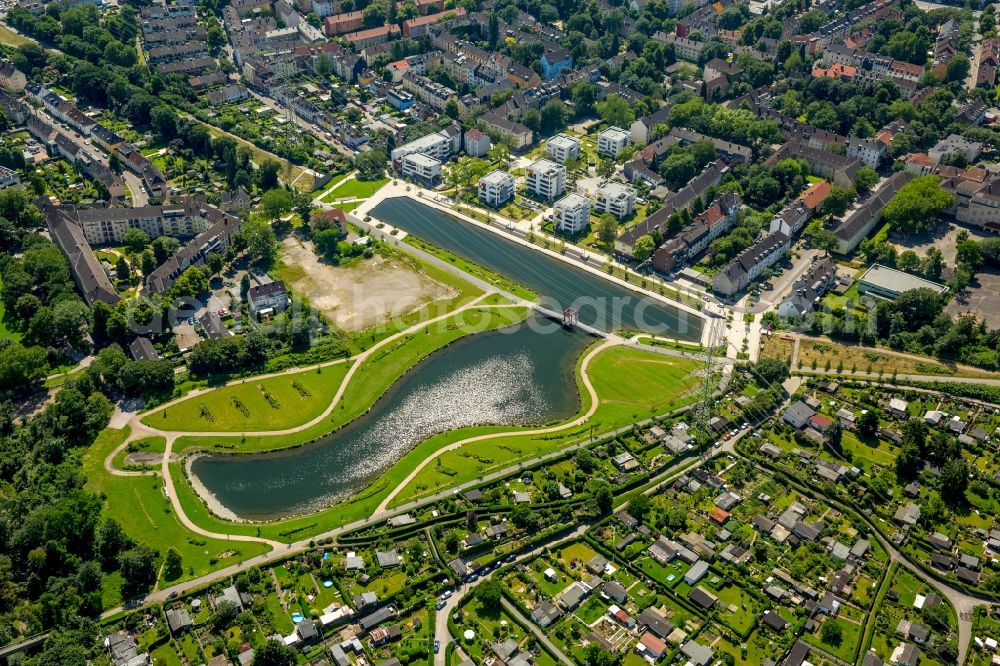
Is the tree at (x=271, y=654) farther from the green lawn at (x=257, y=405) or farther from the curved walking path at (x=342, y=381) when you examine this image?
the green lawn at (x=257, y=405)

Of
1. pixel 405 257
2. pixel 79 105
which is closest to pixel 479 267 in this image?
pixel 405 257

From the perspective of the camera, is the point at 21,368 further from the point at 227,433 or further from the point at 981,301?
the point at 981,301

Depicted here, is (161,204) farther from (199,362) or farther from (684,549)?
(684,549)

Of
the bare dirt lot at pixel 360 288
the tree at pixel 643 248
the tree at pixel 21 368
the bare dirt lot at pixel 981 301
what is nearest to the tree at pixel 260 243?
the bare dirt lot at pixel 360 288

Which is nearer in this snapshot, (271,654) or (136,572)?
(271,654)

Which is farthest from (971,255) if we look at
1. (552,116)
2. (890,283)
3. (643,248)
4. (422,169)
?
(422,169)

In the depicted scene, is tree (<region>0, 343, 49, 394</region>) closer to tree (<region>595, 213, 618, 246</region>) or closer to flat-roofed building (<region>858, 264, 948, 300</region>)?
tree (<region>595, 213, 618, 246</region>)
